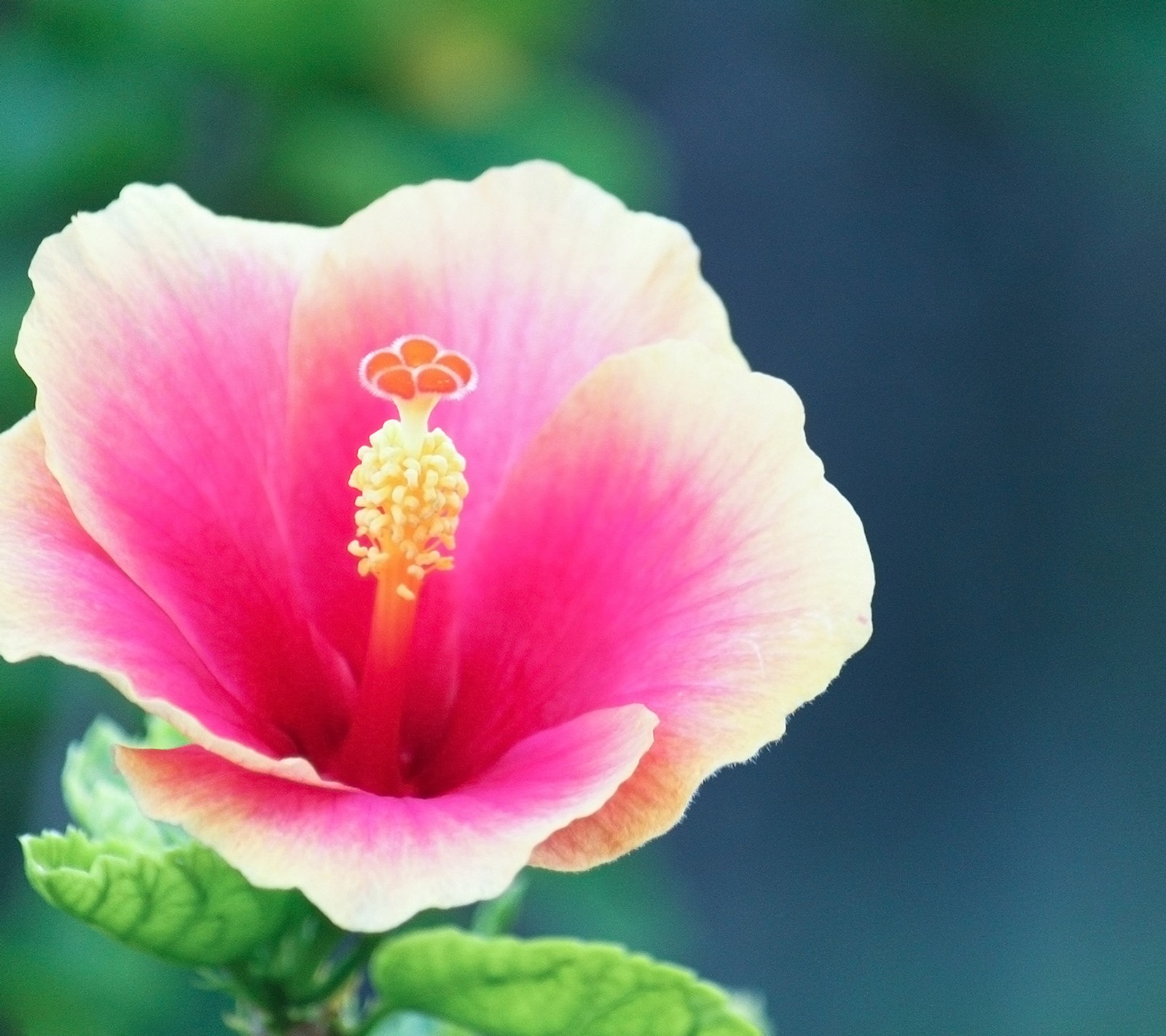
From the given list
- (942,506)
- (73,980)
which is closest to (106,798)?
(73,980)

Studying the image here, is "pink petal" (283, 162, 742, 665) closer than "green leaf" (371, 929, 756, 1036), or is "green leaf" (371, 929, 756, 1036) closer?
"green leaf" (371, 929, 756, 1036)

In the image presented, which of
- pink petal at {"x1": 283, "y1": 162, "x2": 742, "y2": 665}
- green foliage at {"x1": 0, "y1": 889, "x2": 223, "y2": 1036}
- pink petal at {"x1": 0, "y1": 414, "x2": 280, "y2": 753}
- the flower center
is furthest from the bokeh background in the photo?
pink petal at {"x1": 0, "y1": 414, "x2": 280, "y2": 753}

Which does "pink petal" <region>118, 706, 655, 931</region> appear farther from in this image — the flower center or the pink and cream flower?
the flower center

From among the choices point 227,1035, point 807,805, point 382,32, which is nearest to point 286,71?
point 382,32

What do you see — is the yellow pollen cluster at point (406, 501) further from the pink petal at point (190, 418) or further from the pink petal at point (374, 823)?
the pink petal at point (374, 823)

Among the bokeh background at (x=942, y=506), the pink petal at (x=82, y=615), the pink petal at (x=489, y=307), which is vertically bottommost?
the pink petal at (x=82, y=615)

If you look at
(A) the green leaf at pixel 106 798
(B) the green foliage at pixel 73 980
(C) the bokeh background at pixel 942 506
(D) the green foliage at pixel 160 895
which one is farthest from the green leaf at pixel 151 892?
(C) the bokeh background at pixel 942 506
